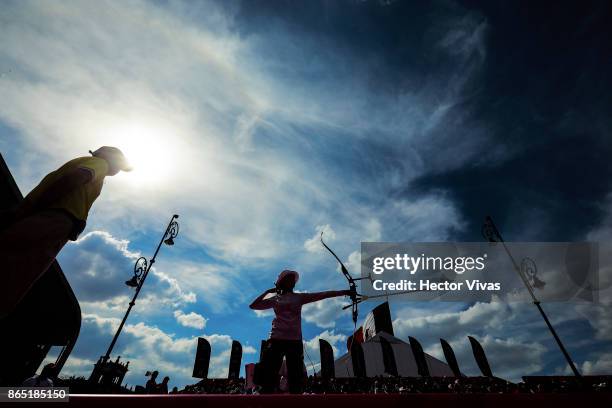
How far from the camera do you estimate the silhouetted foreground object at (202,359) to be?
2412 centimetres

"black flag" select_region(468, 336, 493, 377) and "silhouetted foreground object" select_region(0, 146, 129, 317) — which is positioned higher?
"black flag" select_region(468, 336, 493, 377)

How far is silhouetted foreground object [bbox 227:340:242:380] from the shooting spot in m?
27.5

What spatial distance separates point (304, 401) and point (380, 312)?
43505mm

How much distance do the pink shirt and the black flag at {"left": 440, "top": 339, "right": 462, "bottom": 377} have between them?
30.2 meters

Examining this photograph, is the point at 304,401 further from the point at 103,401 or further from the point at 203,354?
the point at 203,354

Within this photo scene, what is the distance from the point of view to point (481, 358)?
90.7ft

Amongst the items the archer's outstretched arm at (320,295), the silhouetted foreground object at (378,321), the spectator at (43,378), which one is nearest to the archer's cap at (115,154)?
the archer's outstretched arm at (320,295)

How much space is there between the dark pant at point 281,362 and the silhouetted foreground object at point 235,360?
27.5 m

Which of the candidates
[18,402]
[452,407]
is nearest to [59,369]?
[18,402]

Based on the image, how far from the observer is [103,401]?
0.97m

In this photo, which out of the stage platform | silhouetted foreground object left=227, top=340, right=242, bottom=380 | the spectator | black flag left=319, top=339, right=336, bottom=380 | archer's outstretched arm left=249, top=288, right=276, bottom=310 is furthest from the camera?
silhouetted foreground object left=227, top=340, right=242, bottom=380

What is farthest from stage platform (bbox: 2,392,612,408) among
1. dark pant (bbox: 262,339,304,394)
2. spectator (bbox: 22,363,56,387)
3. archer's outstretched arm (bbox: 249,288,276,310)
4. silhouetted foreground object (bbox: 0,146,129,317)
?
spectator (bbox: 22,363,56,387)

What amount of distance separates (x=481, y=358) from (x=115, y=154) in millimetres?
34610

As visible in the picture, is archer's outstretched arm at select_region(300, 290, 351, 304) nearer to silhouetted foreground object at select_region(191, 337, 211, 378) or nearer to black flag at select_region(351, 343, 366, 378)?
black flag at select_region(351, 343, 366, 378)
